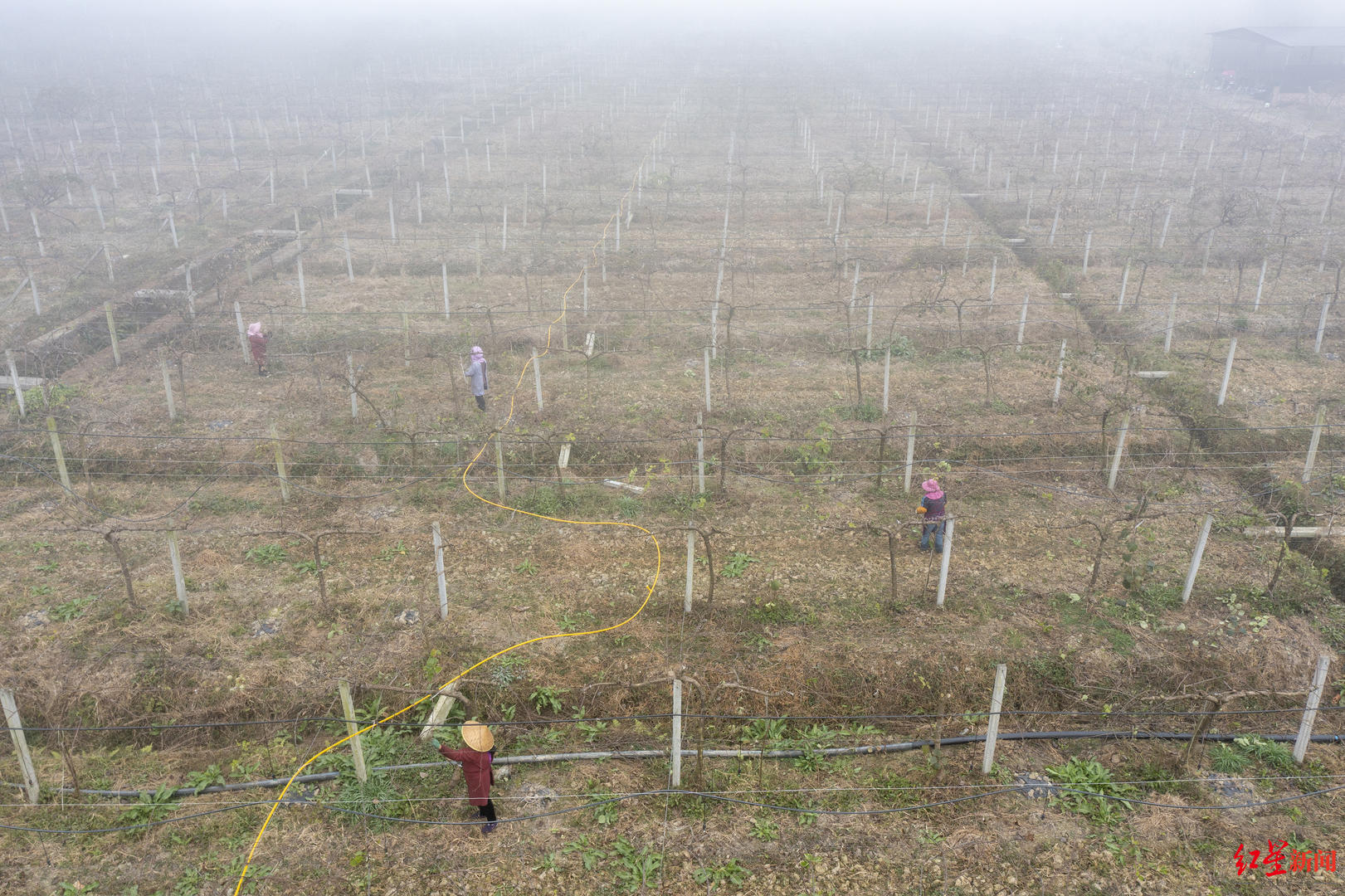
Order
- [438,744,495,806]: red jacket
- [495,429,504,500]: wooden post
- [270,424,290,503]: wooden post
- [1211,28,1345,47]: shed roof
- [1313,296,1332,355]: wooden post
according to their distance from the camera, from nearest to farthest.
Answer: [438,744,495,806]: red jacket, [495,429,504,500]: wooden post, [270,424,290,503]: wooden post, [1313,296,1332,355]: wooden post, [1211,28,1345,47]: shed roof

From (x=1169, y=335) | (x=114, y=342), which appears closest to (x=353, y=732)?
(x=114, y=342)

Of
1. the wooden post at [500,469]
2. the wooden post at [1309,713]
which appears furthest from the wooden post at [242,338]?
the wooden post at [1309,713]

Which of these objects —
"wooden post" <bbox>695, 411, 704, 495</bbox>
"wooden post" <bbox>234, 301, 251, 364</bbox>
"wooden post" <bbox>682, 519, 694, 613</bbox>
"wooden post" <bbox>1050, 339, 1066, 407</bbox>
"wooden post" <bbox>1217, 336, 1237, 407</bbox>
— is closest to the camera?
"wooden post" <bbox>682, 519, 694, 613</bbox>

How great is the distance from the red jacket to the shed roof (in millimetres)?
63641

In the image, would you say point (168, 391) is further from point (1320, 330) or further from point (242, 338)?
point (1320, 330)

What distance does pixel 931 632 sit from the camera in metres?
9.59

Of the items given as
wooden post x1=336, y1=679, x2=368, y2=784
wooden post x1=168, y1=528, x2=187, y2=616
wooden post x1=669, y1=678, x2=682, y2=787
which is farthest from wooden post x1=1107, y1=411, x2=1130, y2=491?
wooden post x1=168, y1=528, x2=187, y2=616

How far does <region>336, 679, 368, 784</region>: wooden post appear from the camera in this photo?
23.2 ft

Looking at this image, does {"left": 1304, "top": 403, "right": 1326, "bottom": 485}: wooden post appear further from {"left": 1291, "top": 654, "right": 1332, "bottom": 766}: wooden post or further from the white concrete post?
the white concrete post

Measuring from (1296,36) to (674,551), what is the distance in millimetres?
63389

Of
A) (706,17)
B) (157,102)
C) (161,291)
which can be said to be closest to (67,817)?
(161,291)

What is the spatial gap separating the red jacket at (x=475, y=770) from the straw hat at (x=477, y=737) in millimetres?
46

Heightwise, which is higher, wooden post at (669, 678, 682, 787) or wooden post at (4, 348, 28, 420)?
wooden post at (4, 348, 28, 420)

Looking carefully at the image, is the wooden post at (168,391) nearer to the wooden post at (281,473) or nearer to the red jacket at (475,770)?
the wooden post at (281,473)
